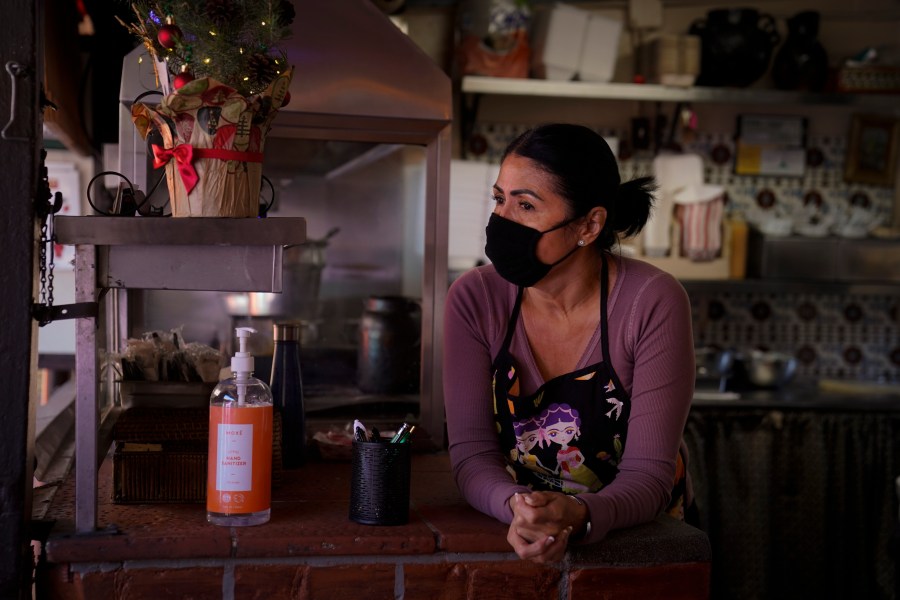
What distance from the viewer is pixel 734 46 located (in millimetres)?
4285

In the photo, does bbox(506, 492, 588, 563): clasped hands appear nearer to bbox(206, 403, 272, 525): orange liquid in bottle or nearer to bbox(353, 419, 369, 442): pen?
bbox(353, 419, 369, 442): pen

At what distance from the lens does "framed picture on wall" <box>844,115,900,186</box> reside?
186 inches

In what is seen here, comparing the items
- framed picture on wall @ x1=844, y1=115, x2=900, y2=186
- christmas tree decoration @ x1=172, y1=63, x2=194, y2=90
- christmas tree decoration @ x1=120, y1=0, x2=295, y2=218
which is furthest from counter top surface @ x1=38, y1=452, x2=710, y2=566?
framed picture on wall @ x1=844, y1=115, x2=900, y2=186

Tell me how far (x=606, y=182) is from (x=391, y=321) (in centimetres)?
106

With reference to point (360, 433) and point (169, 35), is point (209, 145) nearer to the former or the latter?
point (169, 35)

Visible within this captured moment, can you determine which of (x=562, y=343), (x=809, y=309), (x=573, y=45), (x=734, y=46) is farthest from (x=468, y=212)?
(x=562, y=343)

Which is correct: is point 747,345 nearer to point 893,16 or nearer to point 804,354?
point 804,354

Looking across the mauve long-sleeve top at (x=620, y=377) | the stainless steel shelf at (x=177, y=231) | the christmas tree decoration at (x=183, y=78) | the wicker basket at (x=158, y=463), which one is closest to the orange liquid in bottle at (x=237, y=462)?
the wicker basket at (x=158, y=463)

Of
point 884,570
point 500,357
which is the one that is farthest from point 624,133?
point 500,357

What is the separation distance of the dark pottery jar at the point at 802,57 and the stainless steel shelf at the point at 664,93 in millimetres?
175

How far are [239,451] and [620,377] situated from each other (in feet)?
2.39

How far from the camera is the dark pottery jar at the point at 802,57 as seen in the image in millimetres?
4398

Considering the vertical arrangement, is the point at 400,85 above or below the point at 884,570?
above

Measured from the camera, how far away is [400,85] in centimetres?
224
